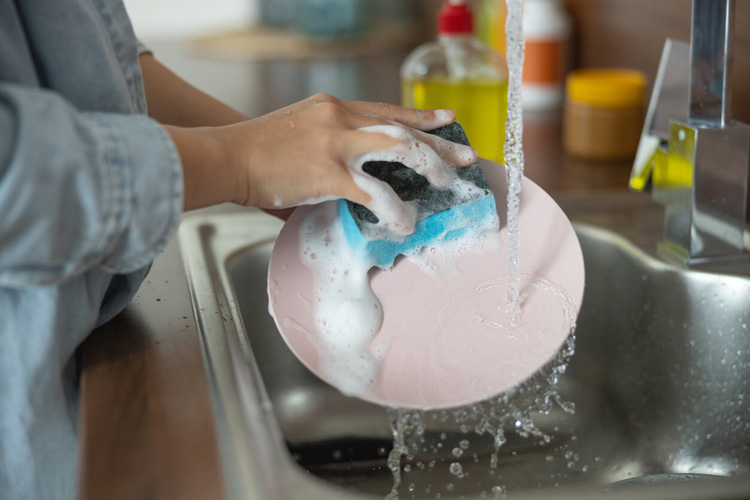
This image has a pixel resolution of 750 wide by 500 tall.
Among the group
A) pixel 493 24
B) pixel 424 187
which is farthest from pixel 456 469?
pixel 493 24

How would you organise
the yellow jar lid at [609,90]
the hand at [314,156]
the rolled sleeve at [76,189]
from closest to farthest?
the rolled sleeve at [76,189] → the hand at [314,156] → the yellow jar lid at [609,90]

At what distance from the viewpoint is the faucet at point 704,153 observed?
70 centimetres

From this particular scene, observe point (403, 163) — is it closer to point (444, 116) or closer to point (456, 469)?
point (444, 116)

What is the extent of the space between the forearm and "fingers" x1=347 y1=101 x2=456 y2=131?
0.19 m

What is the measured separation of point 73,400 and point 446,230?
1.01 ft

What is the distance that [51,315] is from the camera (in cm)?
53

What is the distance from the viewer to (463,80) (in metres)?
1.14

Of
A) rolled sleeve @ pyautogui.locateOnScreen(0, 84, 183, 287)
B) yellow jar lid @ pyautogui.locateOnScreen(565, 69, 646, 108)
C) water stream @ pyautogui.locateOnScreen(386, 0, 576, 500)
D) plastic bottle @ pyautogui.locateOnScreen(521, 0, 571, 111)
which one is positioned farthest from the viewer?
plastic bottle @ pyautogui.locateOnScreen(521, 0, 571, 111)

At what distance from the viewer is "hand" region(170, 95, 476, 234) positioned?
0.53m

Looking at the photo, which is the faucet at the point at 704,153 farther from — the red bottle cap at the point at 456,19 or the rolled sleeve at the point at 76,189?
the rolled sleeve at the point at 76,189

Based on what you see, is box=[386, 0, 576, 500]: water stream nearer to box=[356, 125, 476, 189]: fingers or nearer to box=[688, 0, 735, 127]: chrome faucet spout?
box=[356, 125, 476, 189]: fingers

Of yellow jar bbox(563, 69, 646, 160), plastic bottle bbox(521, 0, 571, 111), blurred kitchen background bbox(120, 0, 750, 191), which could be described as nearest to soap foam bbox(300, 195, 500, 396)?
blurred kitchen background bbox(120, 0, 750, 191)

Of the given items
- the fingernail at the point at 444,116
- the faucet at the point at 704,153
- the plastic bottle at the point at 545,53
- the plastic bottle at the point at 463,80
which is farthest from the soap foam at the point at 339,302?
the plastic bottle at the point at 545,53

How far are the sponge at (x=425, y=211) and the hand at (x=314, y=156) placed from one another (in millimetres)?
24
